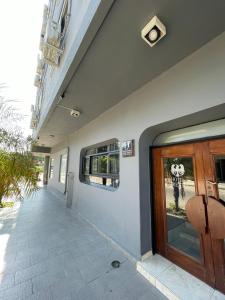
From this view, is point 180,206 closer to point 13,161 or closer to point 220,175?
point 220,175

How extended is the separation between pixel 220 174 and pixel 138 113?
152 centimetres

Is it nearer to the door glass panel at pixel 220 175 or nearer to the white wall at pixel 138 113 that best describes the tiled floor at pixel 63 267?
the white wall at pixel 138 113

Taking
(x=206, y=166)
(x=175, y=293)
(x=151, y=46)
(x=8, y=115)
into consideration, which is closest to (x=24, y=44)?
(x=8, y=115)

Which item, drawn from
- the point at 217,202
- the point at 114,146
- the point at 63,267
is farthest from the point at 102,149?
the point at 217,202

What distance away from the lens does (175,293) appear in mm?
1605

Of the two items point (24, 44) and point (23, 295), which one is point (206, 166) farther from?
point (24, 44)

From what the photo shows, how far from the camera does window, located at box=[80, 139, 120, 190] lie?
3434mm

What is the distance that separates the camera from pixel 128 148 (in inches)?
101

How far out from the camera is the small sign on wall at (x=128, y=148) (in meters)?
2.50

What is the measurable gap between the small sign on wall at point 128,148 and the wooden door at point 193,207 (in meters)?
0.41

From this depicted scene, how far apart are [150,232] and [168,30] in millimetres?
2762

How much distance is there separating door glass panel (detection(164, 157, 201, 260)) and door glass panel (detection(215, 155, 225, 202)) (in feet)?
1.01

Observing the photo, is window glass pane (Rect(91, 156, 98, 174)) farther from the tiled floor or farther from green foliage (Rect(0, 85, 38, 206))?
green foliage (Rect(0, 85, 38, 206))

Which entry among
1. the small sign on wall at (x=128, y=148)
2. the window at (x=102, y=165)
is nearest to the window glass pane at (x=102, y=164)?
the window at (x=102, y=165)
